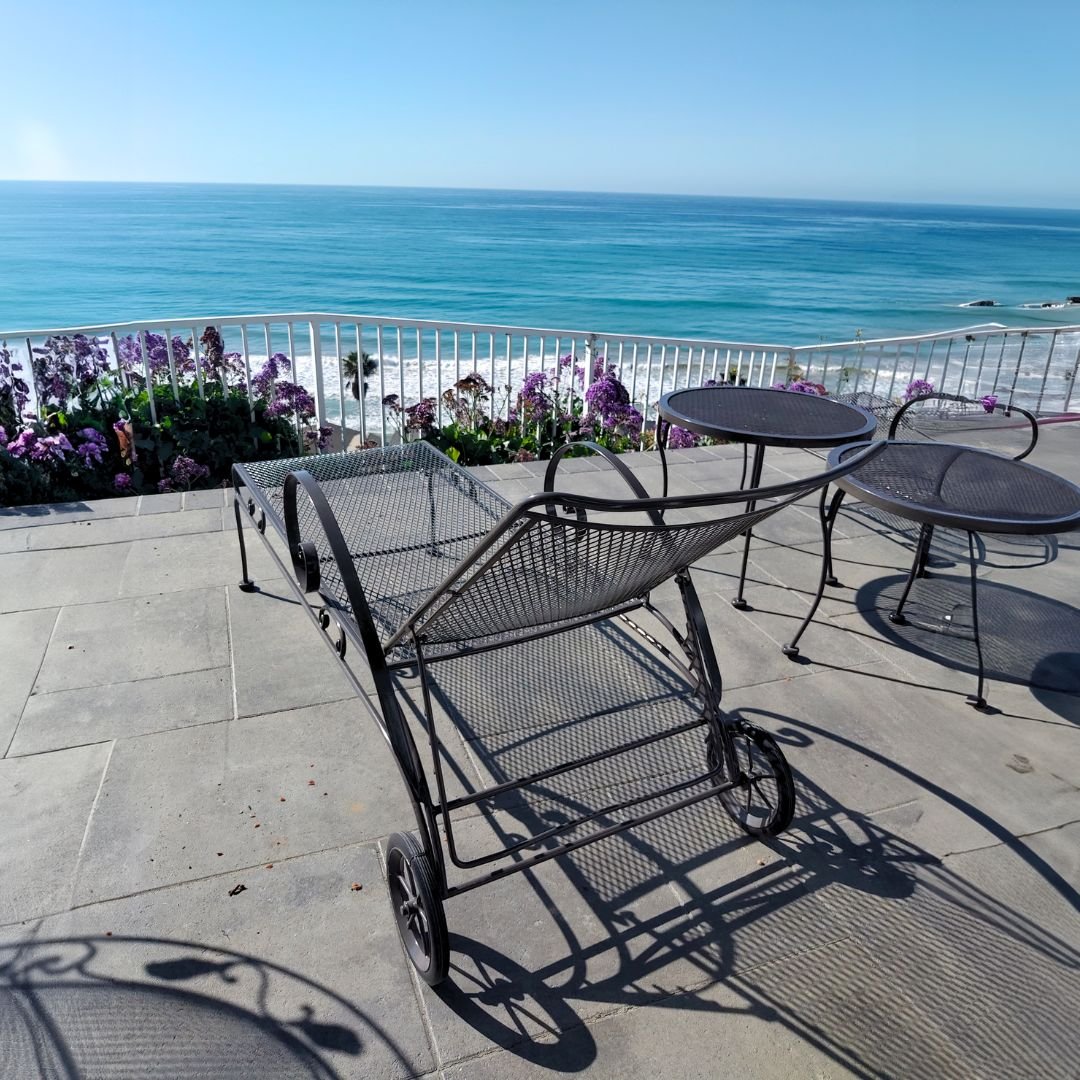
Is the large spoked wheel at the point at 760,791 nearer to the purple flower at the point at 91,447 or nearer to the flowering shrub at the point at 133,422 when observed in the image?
the flowering shrub at the point at 133,422

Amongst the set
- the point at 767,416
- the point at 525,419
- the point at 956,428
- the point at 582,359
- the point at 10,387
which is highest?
the point at 767,416

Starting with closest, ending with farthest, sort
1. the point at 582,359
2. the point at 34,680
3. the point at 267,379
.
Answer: the point at 34,680 < the point at 267,379 < the point at 582,359

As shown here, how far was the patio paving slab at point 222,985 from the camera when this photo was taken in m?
1.21

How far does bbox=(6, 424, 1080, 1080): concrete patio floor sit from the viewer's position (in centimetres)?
126

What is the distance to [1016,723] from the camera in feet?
7.00

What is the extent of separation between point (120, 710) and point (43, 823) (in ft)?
1.35

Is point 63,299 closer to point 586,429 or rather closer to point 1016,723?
point 586,429

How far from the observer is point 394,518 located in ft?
9.84

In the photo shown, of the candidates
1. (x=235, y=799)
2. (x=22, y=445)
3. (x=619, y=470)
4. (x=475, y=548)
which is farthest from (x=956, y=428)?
(x=22, y=445)

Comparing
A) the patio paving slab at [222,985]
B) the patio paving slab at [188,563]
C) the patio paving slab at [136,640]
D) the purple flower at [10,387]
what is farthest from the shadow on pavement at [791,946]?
the purple flower at [10,387]

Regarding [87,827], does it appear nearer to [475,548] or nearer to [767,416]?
[475,548]

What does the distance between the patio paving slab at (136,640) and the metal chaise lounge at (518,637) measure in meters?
0.25

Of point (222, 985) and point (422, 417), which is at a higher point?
point (422, 417)

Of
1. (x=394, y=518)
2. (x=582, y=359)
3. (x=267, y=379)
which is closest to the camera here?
(x=394, y=518)
